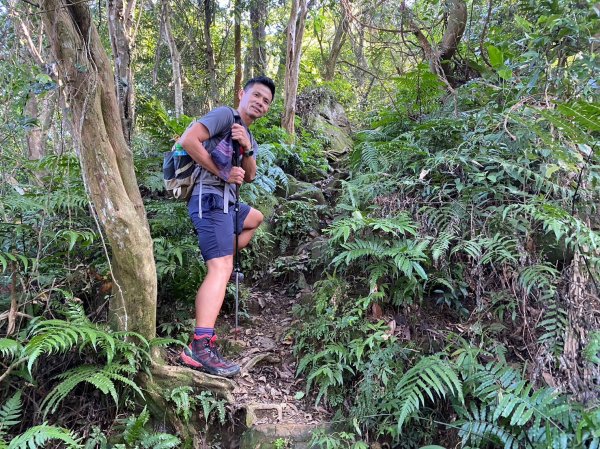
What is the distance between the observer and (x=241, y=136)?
350 centimetres

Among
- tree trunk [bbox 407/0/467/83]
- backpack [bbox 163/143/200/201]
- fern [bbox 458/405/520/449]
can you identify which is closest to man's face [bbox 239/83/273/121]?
backpack [bbox 163/143/200/201]

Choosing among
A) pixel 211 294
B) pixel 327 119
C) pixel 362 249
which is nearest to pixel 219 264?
pixel 211 294

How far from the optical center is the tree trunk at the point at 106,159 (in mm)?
2787

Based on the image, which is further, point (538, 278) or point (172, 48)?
point (172, 48)

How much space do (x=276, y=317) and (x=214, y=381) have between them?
56.0 inches

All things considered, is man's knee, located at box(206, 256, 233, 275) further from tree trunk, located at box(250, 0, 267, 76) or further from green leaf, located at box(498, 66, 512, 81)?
tree trunk, located at box(250, 0, 267, 76)

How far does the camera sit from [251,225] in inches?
158

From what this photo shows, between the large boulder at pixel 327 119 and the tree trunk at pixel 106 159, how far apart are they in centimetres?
597

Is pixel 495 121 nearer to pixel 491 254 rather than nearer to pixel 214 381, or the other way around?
pixel 491 254

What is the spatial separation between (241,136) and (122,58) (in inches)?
102

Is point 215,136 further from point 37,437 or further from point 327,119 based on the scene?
point 327,119

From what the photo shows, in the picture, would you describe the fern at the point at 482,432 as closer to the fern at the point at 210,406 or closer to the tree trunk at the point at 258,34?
the fern at the point at 210,406

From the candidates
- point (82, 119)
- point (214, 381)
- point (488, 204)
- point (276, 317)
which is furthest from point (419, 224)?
point (82, 119)

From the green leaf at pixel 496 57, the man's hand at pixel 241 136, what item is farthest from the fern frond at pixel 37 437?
the green leaf at pixel 496 57
